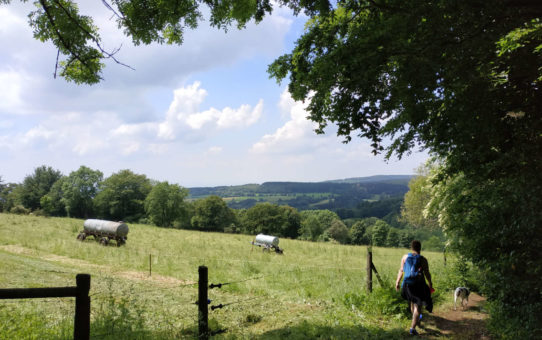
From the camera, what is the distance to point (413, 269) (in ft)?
21.6

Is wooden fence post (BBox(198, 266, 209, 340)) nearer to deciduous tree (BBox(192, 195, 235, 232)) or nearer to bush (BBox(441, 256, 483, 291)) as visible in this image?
bush (BBox(441, 256, 483, 291))

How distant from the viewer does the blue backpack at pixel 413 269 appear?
259 inches

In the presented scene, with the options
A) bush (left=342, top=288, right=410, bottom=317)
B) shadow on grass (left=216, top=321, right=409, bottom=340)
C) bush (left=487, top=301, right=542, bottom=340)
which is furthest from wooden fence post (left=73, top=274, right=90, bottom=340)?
bush (left=487, top=301, right=542, bottom=340)

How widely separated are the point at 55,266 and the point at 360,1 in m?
15.8

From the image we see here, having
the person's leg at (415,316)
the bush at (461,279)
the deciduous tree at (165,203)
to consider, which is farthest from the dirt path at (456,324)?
the deciduous tree at (165,203)

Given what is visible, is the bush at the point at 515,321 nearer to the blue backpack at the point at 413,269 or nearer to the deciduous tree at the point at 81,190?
the blue backpack at the point at 413,269

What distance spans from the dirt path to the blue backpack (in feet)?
3.67

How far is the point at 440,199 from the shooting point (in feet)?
36.8

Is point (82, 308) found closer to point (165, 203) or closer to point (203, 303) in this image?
point (203, 303)

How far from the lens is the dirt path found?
651cm

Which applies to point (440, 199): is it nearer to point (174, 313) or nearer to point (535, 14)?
point (535, 14)

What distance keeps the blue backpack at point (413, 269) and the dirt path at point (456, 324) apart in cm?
112

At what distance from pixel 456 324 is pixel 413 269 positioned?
2175 mm

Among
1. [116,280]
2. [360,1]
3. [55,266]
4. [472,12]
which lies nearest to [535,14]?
[472,12]
